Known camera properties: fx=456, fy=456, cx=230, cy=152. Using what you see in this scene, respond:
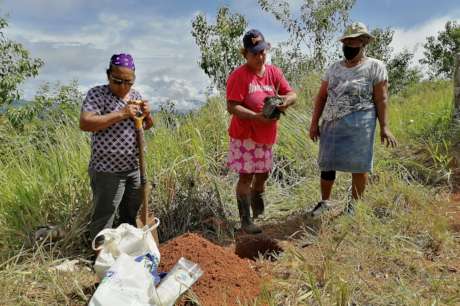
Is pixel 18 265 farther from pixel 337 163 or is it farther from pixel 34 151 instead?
pixel 337 163

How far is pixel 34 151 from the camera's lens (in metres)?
3.71

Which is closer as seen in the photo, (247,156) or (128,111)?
(128,111)

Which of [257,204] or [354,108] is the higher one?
[354,108]

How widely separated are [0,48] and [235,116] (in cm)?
706

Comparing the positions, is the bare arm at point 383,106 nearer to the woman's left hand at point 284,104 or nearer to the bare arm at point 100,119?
the woman's left hand at point 284,104

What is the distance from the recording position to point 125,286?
2.10m

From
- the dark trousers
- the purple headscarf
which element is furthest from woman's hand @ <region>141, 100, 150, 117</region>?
the dark trousers

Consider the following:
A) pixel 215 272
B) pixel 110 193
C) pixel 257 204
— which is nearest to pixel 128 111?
pixel 110 193

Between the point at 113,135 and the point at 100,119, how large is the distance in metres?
0.19

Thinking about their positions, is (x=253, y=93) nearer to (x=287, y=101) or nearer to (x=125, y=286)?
(x=287, y=101)

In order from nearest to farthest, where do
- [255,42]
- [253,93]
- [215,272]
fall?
[215,272], [255,42], [253,93]

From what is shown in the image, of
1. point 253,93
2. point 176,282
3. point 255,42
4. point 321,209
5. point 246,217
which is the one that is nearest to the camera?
point 176,282

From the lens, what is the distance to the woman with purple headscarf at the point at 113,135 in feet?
8.57

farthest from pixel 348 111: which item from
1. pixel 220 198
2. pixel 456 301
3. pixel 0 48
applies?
pixel 0 48
